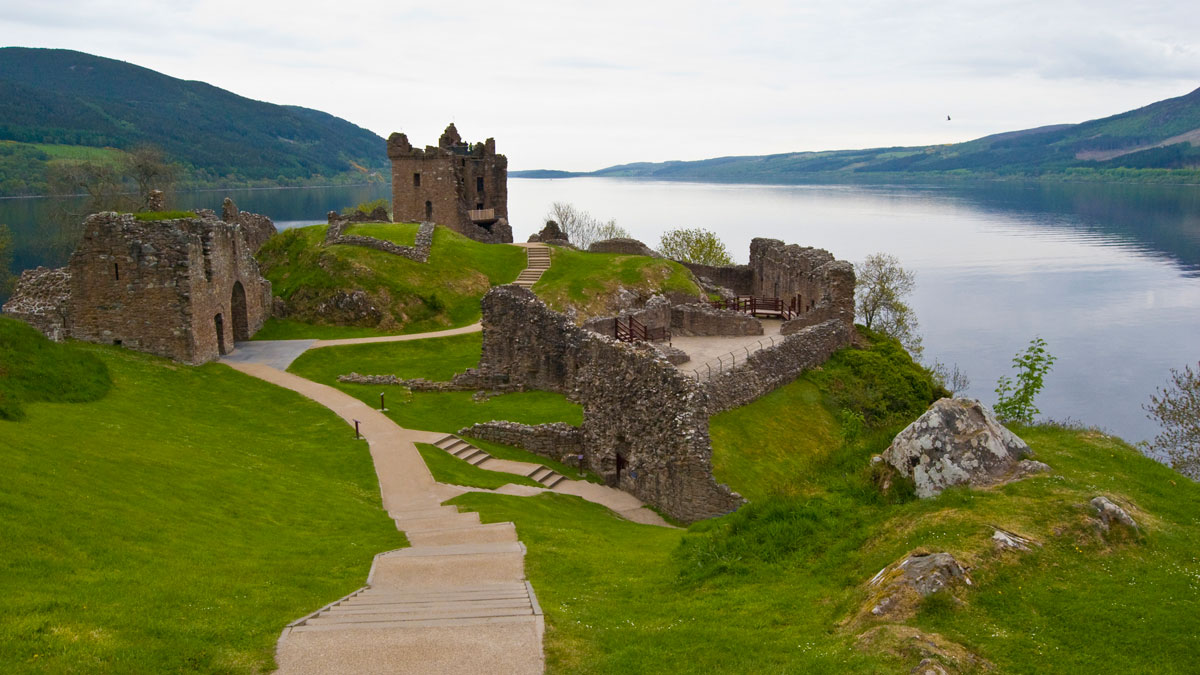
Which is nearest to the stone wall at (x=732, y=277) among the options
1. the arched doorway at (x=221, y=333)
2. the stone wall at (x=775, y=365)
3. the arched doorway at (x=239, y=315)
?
the stone wall at (x=775, y=365)

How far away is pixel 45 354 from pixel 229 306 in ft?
56.7

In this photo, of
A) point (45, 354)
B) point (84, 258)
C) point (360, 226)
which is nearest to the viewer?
point (45, 354)

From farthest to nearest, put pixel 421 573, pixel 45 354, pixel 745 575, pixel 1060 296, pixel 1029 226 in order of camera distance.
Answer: pixel 1029 226, pixel 1060 296, pixel 45 354, pixel 421 573, pixel 745 575

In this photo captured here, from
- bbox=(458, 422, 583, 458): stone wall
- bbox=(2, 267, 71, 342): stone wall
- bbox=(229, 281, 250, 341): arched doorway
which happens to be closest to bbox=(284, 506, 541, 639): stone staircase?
bbox=(458, 422, 583, 458): stone wall

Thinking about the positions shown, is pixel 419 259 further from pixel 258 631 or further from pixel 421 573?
pixel 258 631

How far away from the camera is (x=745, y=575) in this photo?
1380 cm

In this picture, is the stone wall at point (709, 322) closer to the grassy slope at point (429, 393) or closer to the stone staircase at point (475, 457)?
the grassy slope at point (429, 393)

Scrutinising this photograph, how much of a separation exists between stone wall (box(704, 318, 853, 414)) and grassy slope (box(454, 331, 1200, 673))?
1482cm

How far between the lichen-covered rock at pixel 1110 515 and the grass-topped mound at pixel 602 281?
41.5 meters

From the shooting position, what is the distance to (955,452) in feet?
47.4

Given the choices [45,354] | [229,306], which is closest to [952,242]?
[229,306]

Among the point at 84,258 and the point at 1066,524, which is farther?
the point at 84,258

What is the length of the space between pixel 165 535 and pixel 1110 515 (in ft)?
52.0

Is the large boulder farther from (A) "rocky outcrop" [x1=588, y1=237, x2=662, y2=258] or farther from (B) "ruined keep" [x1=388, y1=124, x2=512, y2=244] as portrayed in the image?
(B) "ruined keep" [x1=388, y1=124, x2=512, y2=244]
